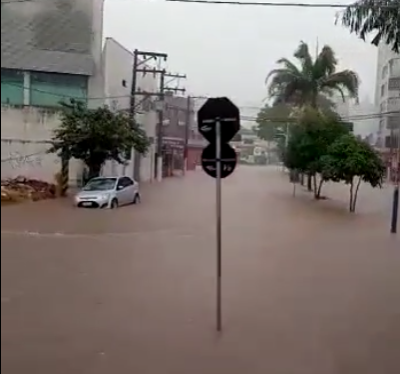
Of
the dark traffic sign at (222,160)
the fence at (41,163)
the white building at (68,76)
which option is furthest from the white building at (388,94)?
→ the fence at (41,163)

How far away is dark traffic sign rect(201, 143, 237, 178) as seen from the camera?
103 inches

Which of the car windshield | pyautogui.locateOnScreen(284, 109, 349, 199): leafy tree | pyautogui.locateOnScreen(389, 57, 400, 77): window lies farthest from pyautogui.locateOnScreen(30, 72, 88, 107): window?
pyautogui.locateOnScreen(389, 57, 400, 77): window

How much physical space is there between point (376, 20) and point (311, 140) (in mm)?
1060

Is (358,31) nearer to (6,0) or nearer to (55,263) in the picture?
(55,263)

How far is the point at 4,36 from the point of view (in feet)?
4.67

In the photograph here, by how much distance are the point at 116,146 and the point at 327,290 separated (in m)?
1.63

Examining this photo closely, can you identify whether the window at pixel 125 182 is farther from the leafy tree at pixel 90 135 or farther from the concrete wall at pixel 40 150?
the concrete wall at pixel 40 150

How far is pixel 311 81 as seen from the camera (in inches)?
172

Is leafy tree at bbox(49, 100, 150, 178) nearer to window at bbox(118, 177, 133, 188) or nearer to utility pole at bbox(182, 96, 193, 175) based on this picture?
window at bbox(118, 177, 133, 188)

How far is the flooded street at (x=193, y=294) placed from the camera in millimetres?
2896

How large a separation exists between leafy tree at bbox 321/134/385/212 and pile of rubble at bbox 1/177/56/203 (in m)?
2.26

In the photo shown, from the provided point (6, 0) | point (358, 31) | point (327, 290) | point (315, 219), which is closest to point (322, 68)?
point (358, 31)

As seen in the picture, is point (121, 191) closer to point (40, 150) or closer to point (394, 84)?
point (40, 150)

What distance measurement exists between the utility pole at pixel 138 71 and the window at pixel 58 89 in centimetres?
29
